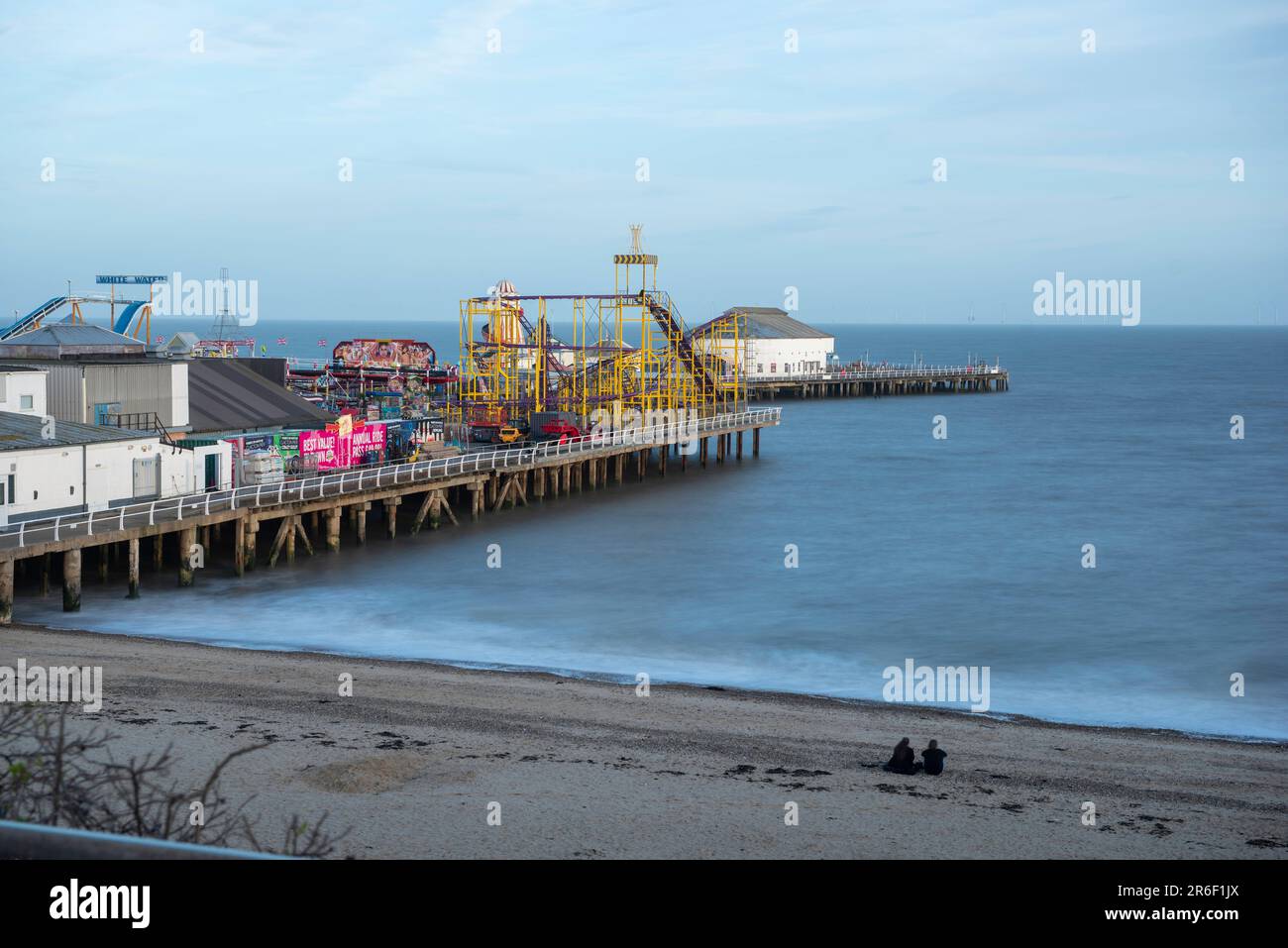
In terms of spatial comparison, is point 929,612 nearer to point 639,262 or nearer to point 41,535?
point 41,535

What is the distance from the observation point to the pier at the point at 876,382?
102812 mm

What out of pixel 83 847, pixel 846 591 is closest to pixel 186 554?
pixel 846 591

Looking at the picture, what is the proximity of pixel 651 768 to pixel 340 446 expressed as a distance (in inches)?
1013

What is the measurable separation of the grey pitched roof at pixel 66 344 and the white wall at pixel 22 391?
18.2 feet

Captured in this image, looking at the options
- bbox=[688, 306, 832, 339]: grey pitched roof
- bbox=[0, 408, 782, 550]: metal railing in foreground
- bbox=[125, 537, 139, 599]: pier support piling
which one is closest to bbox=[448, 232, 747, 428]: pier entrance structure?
bbox=[0, 408, 782, 550]: metal railing in foreground

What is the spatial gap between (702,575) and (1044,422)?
57.9 m

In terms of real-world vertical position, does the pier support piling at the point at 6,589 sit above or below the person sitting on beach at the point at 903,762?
above

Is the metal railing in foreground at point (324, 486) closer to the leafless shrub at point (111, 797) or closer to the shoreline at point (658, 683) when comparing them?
the shoreline at point (658, 683)

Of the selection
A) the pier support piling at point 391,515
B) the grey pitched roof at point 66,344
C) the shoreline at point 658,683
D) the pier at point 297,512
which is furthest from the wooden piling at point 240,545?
the grey pitched roof at point 66,344

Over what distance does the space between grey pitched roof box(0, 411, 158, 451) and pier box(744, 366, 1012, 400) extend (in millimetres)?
71127

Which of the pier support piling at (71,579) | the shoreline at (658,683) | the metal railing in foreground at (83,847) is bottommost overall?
the shoreline at (658,683)

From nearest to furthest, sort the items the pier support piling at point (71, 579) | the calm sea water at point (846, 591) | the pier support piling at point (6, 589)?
the pier support piling at point (6, 589)
the calm sea water at point (846, 591)
the pier support piling at point (71, 579)

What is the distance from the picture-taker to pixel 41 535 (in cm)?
2603
